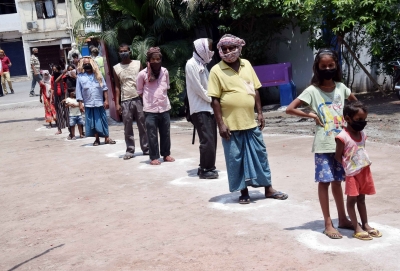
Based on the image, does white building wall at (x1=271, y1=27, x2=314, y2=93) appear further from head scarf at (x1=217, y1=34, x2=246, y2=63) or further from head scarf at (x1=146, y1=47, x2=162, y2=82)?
head scarf at (x1=217, y1=34, x2=246, y2=63)

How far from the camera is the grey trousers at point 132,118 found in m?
10.3

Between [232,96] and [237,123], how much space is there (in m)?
0.28

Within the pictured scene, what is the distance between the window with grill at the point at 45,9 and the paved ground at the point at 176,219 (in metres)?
32.0

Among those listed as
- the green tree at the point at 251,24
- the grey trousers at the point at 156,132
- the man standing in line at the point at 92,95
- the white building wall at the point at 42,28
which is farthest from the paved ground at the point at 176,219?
the white building wall at the point at 42,28

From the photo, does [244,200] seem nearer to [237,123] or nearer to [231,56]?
[237,123]

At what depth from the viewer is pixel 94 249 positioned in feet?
18.3

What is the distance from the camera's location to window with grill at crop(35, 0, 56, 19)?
40.7 metres

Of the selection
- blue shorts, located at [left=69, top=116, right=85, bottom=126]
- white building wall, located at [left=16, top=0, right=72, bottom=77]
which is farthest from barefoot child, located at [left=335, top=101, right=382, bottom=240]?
white building wall, located at [left=16, top=0, right=72, bottom=77]

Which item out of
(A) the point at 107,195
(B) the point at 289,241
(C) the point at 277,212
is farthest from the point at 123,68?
(B) the point at 289,241

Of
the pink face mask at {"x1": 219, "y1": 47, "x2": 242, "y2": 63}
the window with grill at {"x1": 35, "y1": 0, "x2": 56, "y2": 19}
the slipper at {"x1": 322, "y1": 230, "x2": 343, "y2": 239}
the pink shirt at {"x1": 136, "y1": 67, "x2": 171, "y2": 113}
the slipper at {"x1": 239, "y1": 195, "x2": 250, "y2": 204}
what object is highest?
the window with grill at {"x1": 35, "y1": 0, "x2": 56, "y2": 19}

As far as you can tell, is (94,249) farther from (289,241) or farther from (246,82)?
(246,82)

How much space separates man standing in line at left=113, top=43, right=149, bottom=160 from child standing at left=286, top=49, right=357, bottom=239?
5.30m

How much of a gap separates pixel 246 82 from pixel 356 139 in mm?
1841

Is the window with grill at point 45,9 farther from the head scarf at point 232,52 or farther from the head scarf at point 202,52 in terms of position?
the head scarf at point 232,52
